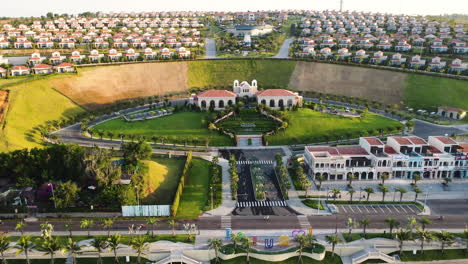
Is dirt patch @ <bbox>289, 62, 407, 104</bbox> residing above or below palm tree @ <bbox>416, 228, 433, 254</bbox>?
above

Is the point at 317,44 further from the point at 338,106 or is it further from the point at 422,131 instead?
the point at 422,131

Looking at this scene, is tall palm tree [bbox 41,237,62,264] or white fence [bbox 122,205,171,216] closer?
tall palm tree [bbox 41,237,62,264]

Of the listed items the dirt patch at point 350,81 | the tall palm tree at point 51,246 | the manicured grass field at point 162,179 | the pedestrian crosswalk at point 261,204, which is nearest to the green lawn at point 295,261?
the pedestrian crosswalk at point 261,204

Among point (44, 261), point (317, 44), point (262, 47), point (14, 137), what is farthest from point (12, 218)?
point (317, 44)

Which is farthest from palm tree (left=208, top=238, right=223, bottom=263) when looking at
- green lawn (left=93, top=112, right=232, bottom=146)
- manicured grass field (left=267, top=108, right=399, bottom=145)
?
manicured grass field (left=267, top=108, right=399, bottom=145)

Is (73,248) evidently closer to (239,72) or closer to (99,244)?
(99,244)

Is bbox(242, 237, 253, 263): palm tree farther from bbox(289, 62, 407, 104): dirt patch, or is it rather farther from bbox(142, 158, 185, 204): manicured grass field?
bbox(289, 62, 407, 104): dirt patch

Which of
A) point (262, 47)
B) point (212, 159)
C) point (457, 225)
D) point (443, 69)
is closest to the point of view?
point (457, 225)
